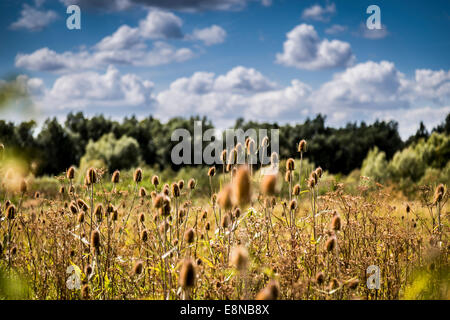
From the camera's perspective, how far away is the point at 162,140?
4325 cm

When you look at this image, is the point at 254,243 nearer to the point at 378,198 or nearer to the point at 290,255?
the point at 290,255

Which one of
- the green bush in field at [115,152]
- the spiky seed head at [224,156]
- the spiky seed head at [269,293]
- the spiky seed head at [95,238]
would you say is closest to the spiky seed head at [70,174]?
the spiky seed head at [95,238]

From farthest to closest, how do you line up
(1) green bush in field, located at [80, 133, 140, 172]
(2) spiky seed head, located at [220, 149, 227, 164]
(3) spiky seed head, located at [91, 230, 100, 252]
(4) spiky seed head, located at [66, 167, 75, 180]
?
(1) green bush in field, located at [80, 133, 140, 172] → (2) spiky seed head, located at [220, 149, 227, 164] → (4) spiky seed head, located at [66, 167, 75, 180] → (3) spiky seed head, located at [91, 230, 100, 252]

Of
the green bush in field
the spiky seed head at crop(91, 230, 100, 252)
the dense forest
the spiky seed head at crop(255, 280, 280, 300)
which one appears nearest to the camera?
the spiky seed head at crop(255, 280, 280, 300)

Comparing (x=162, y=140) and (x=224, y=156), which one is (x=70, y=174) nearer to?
(x=224, y=156)

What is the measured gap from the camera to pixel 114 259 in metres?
3.29

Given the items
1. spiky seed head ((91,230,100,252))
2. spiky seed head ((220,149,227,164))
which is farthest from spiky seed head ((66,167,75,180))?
spiky seed head ((220,149,227,164))

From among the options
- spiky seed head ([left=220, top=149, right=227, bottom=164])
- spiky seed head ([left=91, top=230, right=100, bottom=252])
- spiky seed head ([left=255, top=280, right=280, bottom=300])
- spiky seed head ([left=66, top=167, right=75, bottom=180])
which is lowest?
spiky seed head ([left=255, top=280, right=280, bottom=300])

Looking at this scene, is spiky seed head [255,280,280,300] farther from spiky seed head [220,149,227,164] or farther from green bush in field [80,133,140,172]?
green bush in field [80,133,140,172]

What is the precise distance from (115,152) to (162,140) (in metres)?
8.50

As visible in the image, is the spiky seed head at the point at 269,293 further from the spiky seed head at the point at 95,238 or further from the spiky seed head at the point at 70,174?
the spiky seed head at the point at 70,174

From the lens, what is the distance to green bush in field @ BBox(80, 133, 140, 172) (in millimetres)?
34500
